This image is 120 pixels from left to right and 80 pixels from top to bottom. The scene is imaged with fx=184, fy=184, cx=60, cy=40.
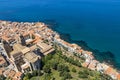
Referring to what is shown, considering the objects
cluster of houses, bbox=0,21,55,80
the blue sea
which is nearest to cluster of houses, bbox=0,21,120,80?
cluster of houses, bbox=0,21,55,80

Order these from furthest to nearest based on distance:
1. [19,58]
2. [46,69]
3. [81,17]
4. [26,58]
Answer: [81,17] < [19,58] < [26,58] < [46,69]

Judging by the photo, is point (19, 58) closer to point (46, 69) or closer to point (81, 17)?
point (46, 69)

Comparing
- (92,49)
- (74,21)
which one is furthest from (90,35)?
(74,21)

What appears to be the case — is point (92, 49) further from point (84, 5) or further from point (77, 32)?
point (84, 5)

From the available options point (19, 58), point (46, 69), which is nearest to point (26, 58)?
point (19, 58)

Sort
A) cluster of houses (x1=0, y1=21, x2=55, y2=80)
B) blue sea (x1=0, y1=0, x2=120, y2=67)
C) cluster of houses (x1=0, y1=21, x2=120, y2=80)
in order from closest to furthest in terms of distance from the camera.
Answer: cluster of houses (x1=0, y1=21, x2=55, y2=80), cluster of houses (x1=0, y1=21, x2=120, y2=80), blue sea (x1=0, y1=0, x2=120, y2=67)

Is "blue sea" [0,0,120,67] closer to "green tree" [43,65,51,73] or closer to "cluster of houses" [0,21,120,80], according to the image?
"cluster of houses" [0,21,120,80]

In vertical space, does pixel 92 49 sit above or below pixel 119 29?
below

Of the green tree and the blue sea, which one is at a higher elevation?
Answer: the blue sea
